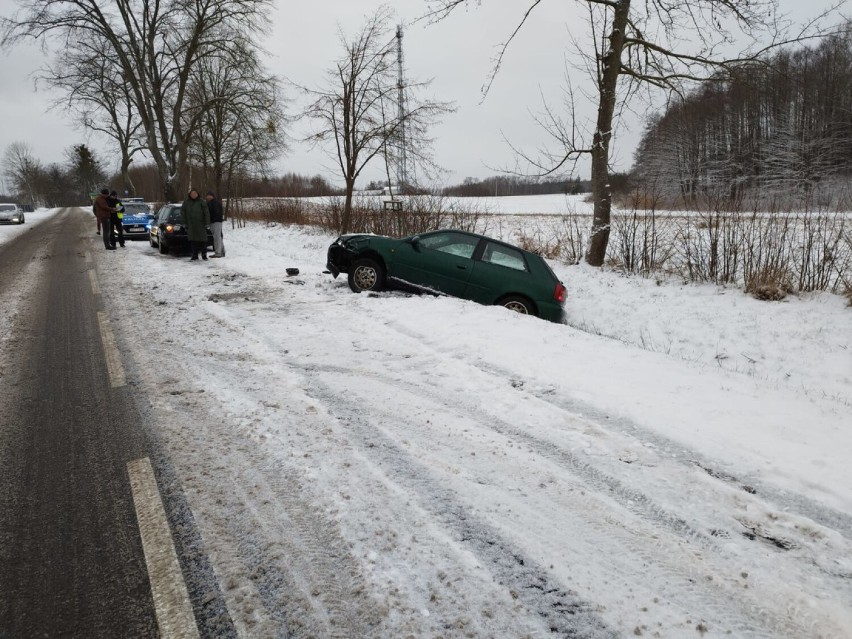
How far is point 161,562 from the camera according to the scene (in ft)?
7.38

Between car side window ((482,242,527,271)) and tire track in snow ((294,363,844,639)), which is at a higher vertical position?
car side window ((482,242,527,271))

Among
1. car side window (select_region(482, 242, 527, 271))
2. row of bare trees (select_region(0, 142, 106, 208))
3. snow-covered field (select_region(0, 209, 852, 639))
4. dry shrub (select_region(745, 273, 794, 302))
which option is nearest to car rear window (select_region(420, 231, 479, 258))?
car side window (select_region(482, 242, 527, 271))

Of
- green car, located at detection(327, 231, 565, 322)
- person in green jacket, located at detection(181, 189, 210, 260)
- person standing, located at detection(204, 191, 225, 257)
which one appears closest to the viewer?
green car, located at detection(327, 231, 565, 322)

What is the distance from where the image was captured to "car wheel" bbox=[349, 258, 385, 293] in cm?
853

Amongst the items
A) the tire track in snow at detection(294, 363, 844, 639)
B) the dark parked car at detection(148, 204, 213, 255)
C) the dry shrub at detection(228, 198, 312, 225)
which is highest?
the dry shrub at detection(228, 198, 312, 225)

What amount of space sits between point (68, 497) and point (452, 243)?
22.1ft

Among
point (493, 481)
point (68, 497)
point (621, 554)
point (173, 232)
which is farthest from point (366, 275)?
point (173, 232)

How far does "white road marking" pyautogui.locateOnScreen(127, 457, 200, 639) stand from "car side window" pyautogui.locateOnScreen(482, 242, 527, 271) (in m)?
6.47

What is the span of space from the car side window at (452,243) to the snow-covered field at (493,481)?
2.46m

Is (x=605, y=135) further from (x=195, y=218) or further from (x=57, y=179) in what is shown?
(x=57, y=179)

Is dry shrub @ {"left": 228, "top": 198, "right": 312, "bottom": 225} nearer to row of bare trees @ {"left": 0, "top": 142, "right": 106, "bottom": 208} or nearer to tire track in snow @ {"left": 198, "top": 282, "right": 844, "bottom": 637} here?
tire track in snow @ {"left": 198, "top": 282, "right": 844, "bottom": 637}

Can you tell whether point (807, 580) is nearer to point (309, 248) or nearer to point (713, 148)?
point (309, 248)

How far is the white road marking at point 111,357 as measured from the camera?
447 cm

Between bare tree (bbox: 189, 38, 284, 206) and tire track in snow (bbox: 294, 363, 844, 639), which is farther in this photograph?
bare tree (bbox: 189, 38, 284, 206)
